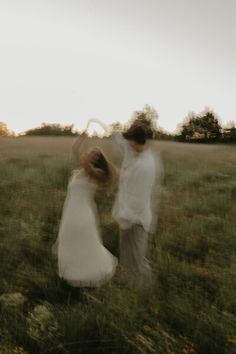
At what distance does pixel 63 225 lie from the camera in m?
4.10

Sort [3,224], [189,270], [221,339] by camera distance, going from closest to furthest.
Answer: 1. [221,339]
2. [189,270]
3. [3,224]

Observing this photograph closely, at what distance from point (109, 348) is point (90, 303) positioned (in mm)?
528

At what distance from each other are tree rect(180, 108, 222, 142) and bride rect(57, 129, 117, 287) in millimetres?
62629

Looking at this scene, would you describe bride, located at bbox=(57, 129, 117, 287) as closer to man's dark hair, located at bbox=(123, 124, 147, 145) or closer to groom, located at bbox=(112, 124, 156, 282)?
groom, located at bbox=(112, 124, 156, 282)

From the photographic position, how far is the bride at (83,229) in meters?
4.05

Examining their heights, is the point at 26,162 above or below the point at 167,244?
above

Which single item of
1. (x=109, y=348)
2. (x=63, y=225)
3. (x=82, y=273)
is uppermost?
(x=63, y=225)

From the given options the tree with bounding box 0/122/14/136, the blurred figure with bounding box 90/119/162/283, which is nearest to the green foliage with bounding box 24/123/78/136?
the tree with bounding box 0/122/14/136

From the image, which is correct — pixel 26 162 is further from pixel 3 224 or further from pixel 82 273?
pixel 82 273

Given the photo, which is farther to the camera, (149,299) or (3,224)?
(3,224)

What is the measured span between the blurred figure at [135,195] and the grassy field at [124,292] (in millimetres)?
263

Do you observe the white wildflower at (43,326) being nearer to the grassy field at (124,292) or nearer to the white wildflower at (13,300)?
the grassy field at (124,292)

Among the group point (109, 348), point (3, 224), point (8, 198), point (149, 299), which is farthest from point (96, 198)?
point (109, 348)

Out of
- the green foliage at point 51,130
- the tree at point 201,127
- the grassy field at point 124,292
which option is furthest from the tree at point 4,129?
the grassy field at point 124,292
